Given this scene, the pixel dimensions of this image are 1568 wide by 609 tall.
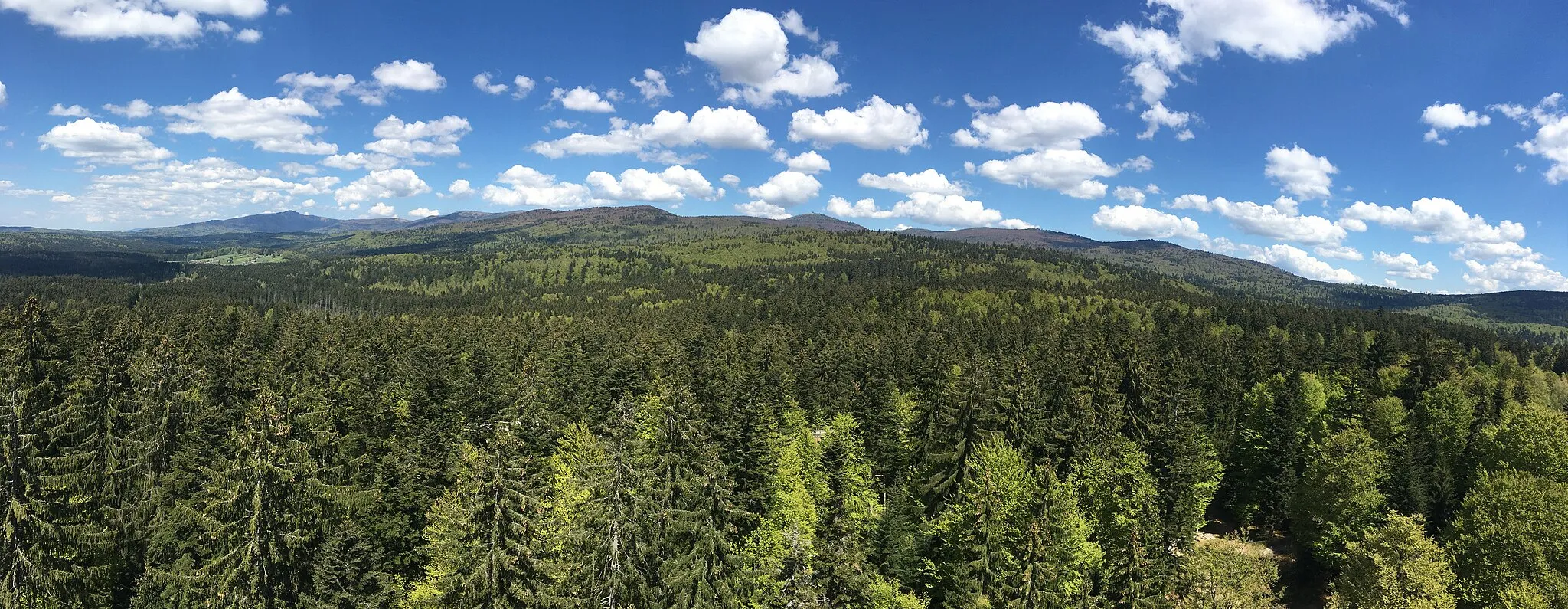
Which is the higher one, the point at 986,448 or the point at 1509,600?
the point at 986,448

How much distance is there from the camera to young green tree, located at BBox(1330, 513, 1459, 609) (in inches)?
1261

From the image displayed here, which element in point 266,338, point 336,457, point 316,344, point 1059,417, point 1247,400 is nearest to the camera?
point 336,457

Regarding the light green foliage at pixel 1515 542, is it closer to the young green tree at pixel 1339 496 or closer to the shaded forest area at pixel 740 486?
the shaded forest area at pixel 740 486

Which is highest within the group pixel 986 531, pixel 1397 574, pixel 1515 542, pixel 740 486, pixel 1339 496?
pixel 986 531

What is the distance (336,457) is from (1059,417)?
170 feet

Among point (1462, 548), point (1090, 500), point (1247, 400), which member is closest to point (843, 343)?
point (1247, 400)

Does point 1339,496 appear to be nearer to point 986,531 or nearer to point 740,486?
point 986,531

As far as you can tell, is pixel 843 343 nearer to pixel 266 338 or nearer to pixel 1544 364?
pixel 266 338

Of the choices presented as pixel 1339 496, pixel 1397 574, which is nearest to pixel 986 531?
pixel 1397 574

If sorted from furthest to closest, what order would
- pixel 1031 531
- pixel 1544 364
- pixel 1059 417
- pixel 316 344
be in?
pixel 1544 364
pixel 316 344
pixel 1059 417
pixel 1031 531

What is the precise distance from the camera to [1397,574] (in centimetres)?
3312

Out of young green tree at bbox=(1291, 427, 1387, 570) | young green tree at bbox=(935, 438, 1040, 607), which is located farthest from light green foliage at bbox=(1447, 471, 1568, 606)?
young green tree at bbox=(935, 438, 1040, 607)

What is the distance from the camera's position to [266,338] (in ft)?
363

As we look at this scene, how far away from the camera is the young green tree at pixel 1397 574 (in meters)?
32.0
